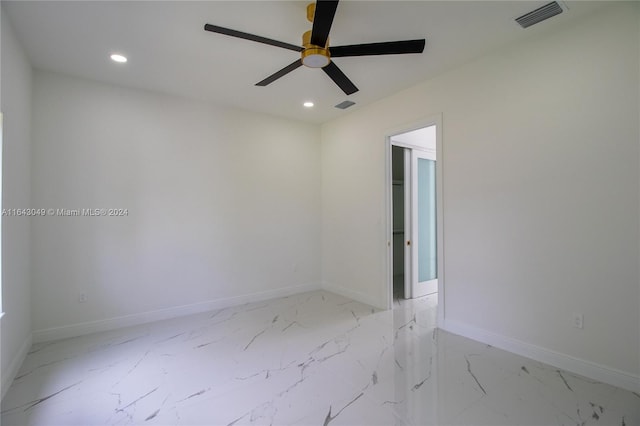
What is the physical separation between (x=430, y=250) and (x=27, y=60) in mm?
5515

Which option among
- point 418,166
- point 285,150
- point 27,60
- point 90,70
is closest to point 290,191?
point 285,150

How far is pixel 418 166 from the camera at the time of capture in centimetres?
465

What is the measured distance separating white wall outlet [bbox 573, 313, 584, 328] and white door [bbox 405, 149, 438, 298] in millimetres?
2191

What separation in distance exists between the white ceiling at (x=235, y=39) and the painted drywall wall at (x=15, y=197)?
0.29m

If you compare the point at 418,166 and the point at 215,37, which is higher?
the point at 215,37

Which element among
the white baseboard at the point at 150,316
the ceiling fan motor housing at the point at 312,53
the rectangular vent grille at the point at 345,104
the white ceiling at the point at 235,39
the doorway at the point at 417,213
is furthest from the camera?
the doorway at the point at 417,213

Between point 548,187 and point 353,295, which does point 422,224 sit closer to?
point 353,295

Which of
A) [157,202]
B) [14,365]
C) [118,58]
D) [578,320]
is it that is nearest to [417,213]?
[578,320]

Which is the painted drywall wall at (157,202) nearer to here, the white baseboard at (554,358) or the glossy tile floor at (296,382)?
the glossy tile floor at (296,382)

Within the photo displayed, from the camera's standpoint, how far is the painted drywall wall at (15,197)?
2295 mm

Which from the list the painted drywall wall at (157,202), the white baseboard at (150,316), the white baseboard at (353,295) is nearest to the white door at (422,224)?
the white baseboard at (353,295)

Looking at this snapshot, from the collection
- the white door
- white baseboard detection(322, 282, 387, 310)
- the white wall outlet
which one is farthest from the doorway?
the white wall outlet

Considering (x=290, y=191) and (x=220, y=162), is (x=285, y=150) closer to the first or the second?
(x=290, y=191)

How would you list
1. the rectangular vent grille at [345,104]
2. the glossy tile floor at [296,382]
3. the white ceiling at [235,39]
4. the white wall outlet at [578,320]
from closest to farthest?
the glossy tile floor at [296,382] → the white ceiling at [235,39] → the white wall outlet at [578,320] → the rectangular vent grille at [345,104]
